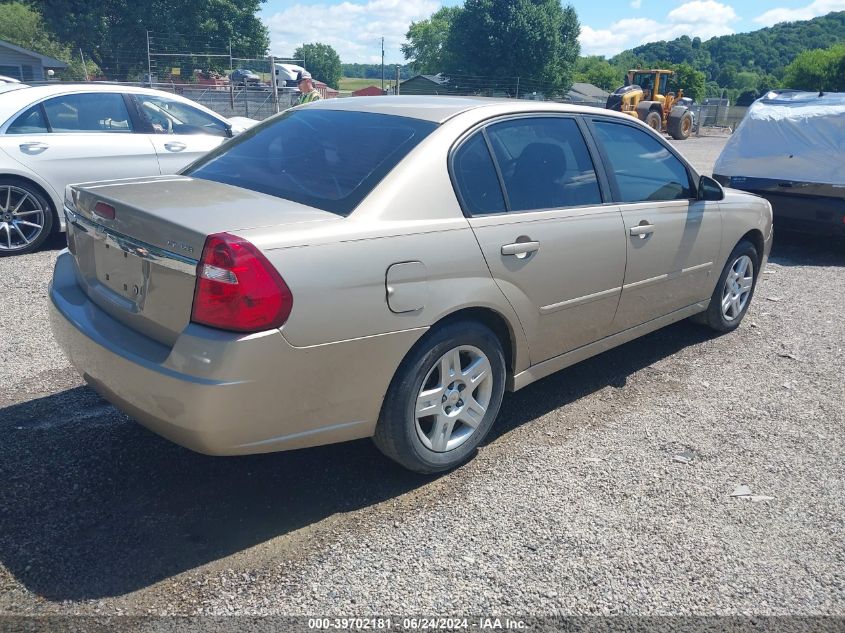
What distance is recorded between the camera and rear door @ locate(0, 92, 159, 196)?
6910 millimetres

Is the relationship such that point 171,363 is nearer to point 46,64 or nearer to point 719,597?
Answer: point 719,597

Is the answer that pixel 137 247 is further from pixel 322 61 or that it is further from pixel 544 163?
pixel 322 61

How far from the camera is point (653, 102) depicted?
97.6 ft

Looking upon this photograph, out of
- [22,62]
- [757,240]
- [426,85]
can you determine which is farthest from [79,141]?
[426,85]

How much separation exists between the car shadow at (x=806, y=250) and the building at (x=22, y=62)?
4139 centimetres

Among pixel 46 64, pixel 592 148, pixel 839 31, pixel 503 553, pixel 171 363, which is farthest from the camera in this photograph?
pixel 839 31

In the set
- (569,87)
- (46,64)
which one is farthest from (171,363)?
(569,87)

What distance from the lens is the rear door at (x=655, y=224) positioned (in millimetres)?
4125

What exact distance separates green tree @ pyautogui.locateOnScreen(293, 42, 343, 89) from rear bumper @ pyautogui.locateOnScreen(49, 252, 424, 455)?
111091 millimetres

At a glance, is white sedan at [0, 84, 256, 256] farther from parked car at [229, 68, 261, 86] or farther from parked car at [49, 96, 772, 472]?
parked car at [229, 68, 261, 86]

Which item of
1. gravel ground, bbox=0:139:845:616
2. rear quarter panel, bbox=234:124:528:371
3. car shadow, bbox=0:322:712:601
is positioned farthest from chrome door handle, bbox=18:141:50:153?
rear quarter panel, bbox=234:124:528:371

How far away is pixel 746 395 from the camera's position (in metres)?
4.44

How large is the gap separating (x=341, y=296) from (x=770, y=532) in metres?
2.05

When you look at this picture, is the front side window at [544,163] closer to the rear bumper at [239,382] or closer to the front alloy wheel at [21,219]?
the rear bumper at [239,382]
